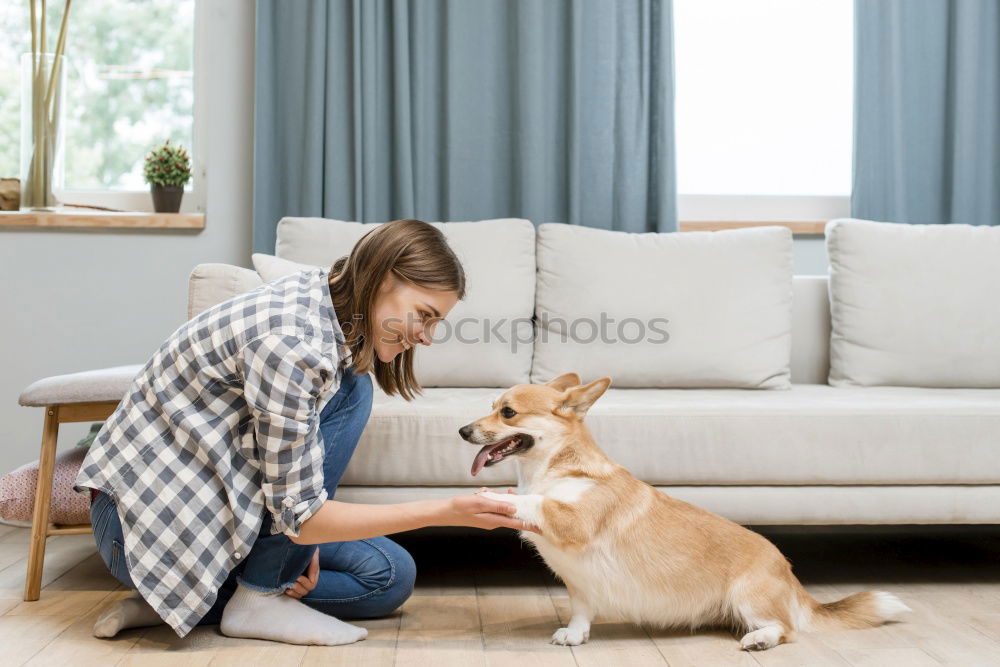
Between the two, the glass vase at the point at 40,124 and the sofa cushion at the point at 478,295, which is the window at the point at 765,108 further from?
the glass vase at the point at 40,124

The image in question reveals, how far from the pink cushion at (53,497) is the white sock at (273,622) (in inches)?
22.4

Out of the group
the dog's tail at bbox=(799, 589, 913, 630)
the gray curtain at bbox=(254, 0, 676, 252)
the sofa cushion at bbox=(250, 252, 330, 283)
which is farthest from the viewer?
the gray curtain at bbox=(254, 0, 676, 252)

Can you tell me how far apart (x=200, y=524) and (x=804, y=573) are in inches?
59.8

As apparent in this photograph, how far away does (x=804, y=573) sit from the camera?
7.50 ft

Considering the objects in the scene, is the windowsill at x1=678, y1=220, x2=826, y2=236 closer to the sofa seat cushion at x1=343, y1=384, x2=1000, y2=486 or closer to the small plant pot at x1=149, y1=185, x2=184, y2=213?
the sofa seat cushion at x1=343, y1=384, x2=1000, y2=486

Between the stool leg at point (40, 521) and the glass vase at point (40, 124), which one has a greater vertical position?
the glass vase at point (40, 124)

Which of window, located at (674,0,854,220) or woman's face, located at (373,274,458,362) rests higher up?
window, located at (674,0,854,220)

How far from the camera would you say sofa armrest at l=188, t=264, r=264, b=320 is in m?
2.20

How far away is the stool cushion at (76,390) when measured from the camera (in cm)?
200

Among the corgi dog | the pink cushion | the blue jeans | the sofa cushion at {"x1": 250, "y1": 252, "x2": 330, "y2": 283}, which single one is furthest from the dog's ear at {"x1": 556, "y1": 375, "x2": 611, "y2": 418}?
the pink cushion

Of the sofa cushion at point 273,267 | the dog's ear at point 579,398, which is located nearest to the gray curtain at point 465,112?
the sofa cushion at point 273,267

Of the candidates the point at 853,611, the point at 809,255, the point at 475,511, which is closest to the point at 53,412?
the point at 475,511

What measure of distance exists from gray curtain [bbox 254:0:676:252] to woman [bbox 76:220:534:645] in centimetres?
140

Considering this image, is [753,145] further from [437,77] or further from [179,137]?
[179,137]
